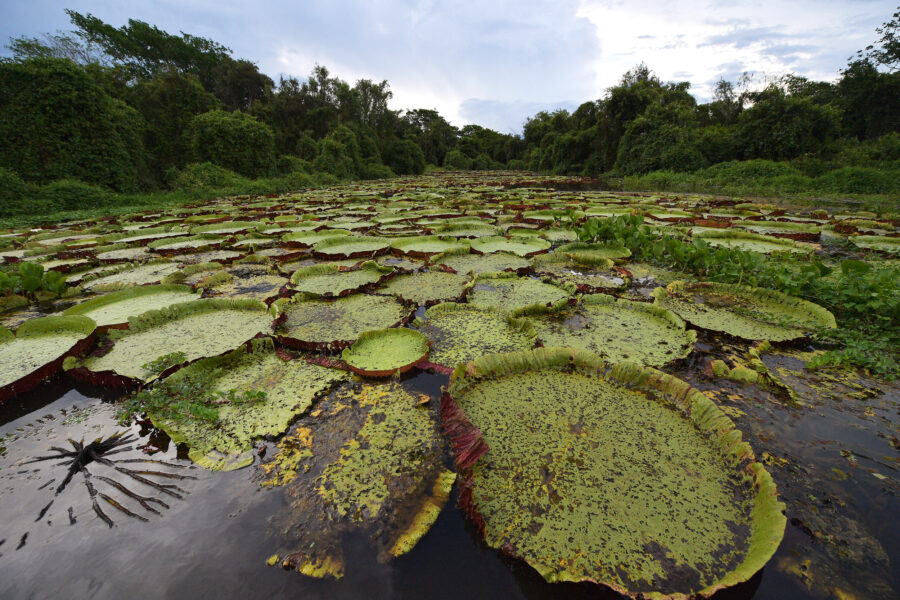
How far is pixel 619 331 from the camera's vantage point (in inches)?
102

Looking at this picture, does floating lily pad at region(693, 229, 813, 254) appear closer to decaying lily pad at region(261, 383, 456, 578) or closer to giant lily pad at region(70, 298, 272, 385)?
decaying lily pad at region(261, 383, 456, 578)

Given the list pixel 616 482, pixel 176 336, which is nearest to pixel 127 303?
pixel 176 336

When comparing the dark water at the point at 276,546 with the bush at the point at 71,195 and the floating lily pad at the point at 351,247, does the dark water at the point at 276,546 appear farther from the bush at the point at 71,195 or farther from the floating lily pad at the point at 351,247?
the bush at the point at 71,195

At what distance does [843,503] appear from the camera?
1310 millimetres

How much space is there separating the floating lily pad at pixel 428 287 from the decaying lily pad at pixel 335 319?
0.24 metres

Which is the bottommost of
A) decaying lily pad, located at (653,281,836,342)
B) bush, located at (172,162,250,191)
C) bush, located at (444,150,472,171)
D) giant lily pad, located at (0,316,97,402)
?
giant lily pad, located at (0,316,97,402)

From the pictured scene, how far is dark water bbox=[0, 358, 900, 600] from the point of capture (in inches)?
43.2

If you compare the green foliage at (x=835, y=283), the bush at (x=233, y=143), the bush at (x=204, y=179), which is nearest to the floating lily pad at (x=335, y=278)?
the green foliage at (x=835, y=283)

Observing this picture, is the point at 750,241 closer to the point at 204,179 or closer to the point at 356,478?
the point at 356,478

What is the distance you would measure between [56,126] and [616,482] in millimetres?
17176

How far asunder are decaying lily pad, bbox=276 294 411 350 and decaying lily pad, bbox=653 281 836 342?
229cm

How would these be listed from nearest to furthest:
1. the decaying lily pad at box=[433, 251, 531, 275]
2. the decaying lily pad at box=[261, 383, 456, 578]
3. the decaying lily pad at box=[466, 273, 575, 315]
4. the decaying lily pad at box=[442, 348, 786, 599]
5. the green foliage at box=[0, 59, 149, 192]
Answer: the decaying lily pad at box=[442, 348, 786, 599] < the decaying lily pad at box=[261, 383, 456, 578] < the decaying lily pad at box=[466, 273, 575, 315] < the decaying lily pad at box=[433, 251, 531, 275] < the green foliage at box=[0, 59, 149, 192]

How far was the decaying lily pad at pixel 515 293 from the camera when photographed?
Answer: 3.09 m

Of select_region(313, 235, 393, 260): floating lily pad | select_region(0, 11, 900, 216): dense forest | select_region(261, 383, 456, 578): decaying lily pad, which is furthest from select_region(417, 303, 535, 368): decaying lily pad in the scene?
select_region(0, 11, 900, 216): dense forest
